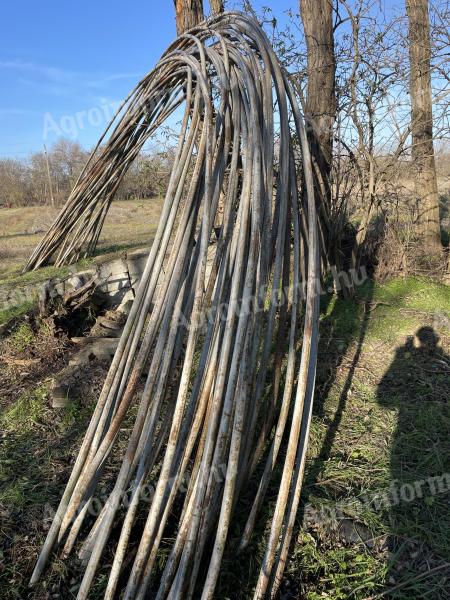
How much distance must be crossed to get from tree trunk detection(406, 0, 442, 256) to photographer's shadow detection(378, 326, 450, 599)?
232 centimetres

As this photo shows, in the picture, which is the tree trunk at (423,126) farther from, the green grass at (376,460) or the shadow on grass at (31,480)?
the shadow on grass at (31,480)

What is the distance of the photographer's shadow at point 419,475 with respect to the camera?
1.87 m

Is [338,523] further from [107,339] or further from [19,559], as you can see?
[107,339]

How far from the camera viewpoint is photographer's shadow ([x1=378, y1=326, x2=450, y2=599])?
1.87 m

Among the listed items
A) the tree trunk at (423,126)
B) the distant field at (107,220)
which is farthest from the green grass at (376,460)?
the distant field at (107,220)

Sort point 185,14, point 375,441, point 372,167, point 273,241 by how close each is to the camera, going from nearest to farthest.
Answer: point 273,241, point 375,441, point 372,167, point 185,14

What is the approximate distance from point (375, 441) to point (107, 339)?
94.1 inches

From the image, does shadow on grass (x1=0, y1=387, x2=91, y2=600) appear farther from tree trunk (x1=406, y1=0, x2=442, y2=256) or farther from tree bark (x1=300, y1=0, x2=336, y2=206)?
tree trunk (x1=406, y1=0, x2=442, y2=256)

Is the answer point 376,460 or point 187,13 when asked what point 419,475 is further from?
point 187,13

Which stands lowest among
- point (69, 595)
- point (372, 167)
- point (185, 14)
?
point (69, 595)

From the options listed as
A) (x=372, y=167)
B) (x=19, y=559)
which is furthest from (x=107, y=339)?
(x=372, y=167)

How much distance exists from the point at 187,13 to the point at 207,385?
4.82m

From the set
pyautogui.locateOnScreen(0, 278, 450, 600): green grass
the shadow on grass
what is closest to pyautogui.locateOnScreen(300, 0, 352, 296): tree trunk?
pyautogui.locateOnScreen(0, 278, 450, 600): green grass

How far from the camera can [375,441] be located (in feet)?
8.87
